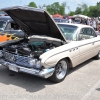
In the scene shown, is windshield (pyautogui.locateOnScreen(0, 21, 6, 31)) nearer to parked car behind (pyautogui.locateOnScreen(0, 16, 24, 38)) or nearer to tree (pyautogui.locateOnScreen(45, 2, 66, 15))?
parked car behind (pyautogui.locateOnScreen(0, 16, 24, 38))

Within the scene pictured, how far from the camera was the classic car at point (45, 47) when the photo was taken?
4488 millimetres

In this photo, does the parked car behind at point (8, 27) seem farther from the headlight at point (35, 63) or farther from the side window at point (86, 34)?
the headlight at point (35, 63)

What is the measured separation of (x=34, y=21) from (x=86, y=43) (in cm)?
192

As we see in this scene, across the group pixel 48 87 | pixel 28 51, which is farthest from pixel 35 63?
pixel 48 87

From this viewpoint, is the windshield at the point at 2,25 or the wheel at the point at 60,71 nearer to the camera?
the wheel at the point at 60,71

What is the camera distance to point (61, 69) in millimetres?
5086

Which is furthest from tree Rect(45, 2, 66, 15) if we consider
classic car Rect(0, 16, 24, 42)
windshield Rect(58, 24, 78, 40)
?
windshield Rect(58, 24, 78, 40)

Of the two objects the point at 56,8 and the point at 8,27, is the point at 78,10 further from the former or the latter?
the point at 8,27

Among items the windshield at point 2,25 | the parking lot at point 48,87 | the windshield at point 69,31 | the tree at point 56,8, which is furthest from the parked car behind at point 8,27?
the tree at point 56,8

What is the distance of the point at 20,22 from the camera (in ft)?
19.8

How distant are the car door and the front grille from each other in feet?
6.44

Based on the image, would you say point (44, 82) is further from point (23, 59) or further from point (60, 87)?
point (23, 59)

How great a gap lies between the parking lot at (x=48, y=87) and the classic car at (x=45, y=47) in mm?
330

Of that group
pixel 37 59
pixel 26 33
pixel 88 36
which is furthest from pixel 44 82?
pixel 88 36
